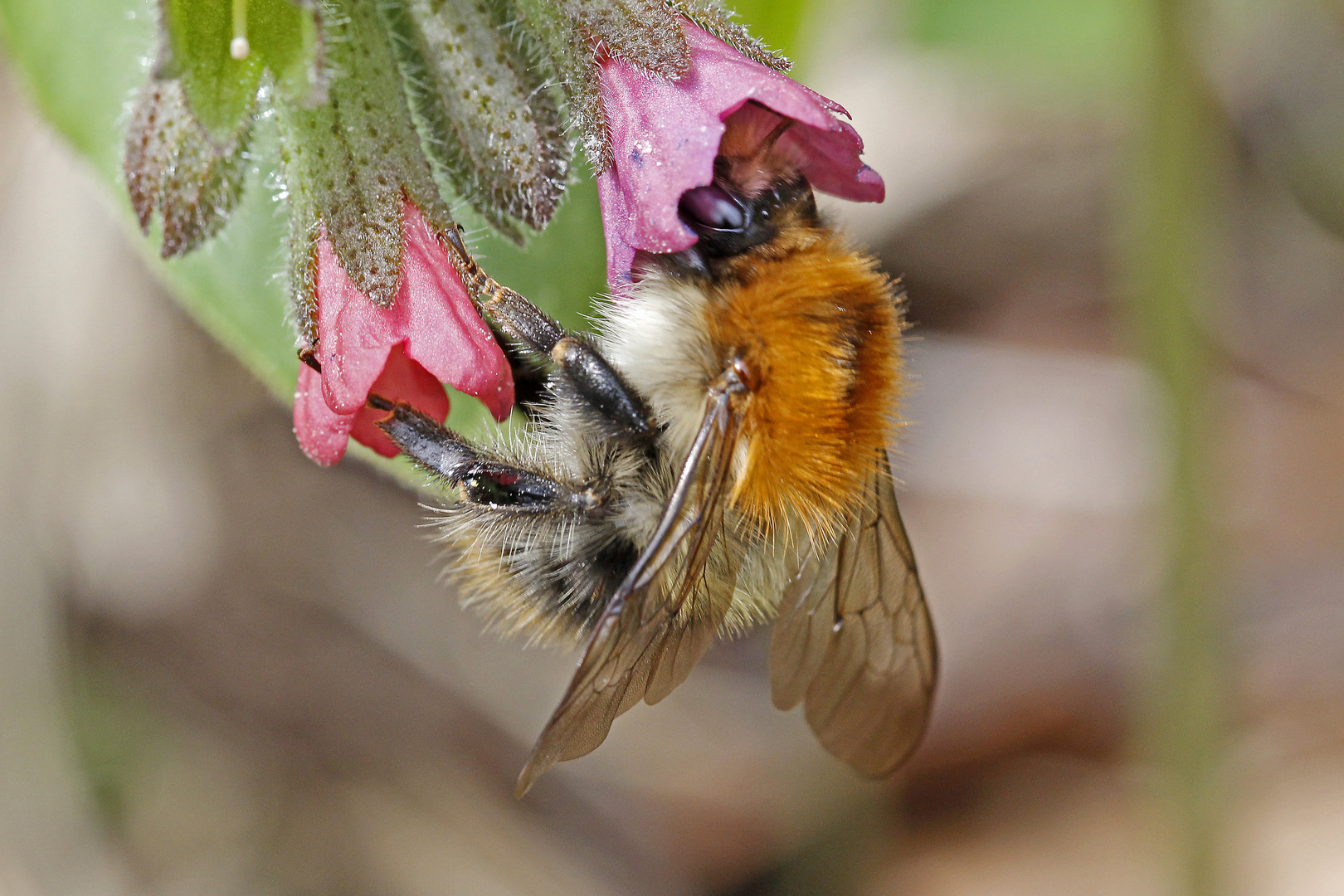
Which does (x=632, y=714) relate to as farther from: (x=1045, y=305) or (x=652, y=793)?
(x=1045, y=305)

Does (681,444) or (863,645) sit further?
(863,645)

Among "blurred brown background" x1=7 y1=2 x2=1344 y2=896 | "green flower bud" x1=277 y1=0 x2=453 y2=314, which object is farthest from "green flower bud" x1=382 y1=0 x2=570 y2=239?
"blurred brown background" x1=7 y1=2 x2=1344 y2=896

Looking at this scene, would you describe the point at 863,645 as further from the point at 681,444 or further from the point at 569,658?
the point at 569,658

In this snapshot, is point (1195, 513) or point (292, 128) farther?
point (1195, 513)

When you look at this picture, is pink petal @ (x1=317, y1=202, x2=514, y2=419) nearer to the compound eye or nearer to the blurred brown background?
the compound eye

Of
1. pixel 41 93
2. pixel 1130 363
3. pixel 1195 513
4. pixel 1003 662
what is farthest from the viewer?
pixel 1130 363

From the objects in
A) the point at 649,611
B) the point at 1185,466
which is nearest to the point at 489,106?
the point at 649,611

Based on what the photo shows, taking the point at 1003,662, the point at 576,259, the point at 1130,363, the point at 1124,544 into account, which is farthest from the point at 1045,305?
the point at 576,259
